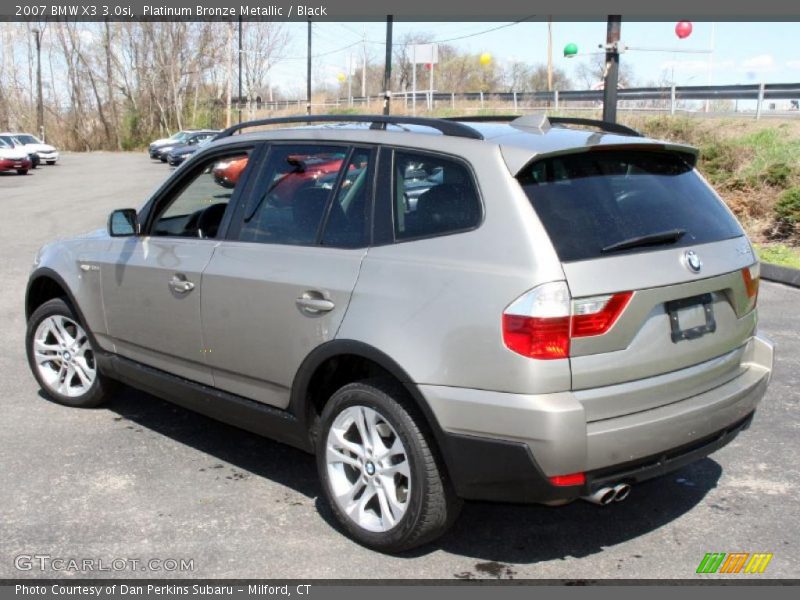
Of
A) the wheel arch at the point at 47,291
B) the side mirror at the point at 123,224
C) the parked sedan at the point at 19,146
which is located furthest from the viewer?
the parked sedan at the point at 19,146

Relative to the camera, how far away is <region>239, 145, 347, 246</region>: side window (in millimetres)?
4055

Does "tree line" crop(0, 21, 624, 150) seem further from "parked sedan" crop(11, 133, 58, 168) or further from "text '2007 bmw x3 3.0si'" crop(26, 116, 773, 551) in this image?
"text '2007 bmw x3 3.0si'" crop(26, 116, 773, 551)

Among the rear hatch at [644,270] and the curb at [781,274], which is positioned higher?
the rear hatch at [644,270]

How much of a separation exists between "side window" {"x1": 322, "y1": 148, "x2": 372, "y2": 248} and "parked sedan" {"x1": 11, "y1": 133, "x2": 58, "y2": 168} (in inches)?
1504

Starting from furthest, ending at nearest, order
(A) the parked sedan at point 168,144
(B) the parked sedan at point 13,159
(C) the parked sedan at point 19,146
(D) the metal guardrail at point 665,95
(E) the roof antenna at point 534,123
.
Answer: (A) the parked sedan at point 168,144
(C) the parked sedan at point 19,146
(B) the parked sedan at point 13,159
(D) the metal guardrail at point 665,95
(E) the roof antenna at point 534,123

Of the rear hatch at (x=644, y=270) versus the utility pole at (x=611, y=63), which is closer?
the rear hatch at (x=644, y=270)

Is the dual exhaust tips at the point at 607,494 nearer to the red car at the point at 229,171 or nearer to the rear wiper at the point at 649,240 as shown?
the rear wiper at the point at 649,240

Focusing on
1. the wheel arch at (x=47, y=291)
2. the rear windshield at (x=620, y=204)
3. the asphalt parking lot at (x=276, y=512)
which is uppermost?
the rear windshield at (x=620, y=204)

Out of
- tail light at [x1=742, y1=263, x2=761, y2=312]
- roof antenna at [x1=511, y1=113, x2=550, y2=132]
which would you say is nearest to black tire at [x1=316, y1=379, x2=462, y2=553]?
roof antenna at [x1=511, y1=113, x2=550, y2=132]

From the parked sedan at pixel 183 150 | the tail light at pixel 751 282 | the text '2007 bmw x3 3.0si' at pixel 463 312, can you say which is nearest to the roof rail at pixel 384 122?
the text '2007 bmw x3 3.0si' at pixel 463 312

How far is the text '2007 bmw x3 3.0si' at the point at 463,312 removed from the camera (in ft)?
10.5

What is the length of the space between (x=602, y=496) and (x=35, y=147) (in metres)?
42.2

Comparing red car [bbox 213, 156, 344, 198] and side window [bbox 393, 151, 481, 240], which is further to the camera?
red car [bbox 213, 156, 344, 198]

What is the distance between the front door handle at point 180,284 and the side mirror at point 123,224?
0.60 meters
